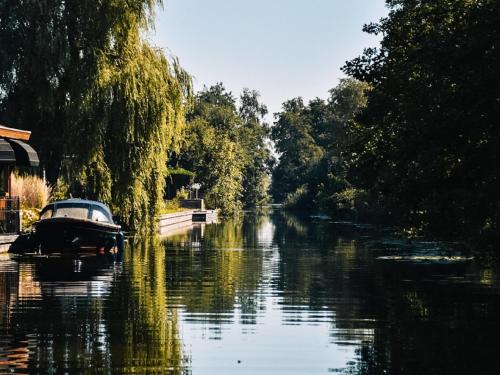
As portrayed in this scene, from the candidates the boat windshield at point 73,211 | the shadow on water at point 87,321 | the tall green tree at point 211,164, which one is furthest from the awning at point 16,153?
the tall green tree at point 211,164

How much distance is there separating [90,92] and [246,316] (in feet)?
80.4

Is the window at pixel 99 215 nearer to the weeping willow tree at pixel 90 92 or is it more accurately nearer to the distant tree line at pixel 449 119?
the weeping willow tree at pixel 90 92

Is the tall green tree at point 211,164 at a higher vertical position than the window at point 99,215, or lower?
higher

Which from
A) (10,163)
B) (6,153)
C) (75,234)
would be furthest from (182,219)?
(75,234)

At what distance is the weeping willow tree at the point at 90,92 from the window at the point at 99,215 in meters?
6.71

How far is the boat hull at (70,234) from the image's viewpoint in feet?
106

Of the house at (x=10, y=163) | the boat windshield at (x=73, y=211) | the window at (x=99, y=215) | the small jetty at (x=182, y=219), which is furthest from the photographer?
the small jetty at (x=182, y=219)

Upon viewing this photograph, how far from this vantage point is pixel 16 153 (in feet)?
122

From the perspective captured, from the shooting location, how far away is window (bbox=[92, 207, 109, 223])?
3438 cm

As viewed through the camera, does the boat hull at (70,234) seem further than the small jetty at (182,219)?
No

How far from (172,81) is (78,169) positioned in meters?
5.55

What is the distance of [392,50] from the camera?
32.6 metres

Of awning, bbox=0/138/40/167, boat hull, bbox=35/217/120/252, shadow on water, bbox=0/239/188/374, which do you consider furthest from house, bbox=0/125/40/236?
shadow on water, bbox=0/239/188/374

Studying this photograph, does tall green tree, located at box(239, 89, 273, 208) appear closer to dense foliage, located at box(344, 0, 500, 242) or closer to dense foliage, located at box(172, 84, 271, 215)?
dense foliage, located at box(172, 84, 271, 215)
